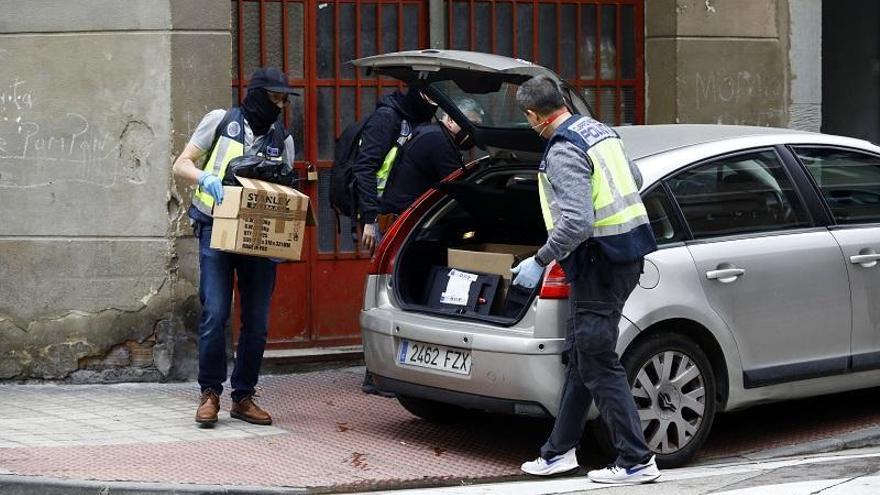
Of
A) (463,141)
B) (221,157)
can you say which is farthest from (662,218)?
(221,157)

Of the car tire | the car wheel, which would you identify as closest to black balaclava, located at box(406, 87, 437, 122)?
the car wheel

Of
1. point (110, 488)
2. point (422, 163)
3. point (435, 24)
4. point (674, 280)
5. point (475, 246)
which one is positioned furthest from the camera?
point (435, 24)

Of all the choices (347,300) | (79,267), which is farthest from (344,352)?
(79,267)

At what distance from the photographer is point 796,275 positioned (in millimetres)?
7914

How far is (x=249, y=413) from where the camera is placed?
8484 mm

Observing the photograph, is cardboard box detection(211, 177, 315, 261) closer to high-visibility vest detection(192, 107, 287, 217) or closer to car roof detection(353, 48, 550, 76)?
high-visibility vest detection(192, 107, 287, 217)

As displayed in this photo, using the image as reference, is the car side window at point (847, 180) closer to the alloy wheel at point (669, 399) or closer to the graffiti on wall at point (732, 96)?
the alloy wheel at point (669, 399)

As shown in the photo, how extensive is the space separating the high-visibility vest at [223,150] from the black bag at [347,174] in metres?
1.13

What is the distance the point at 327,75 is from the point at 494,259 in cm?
303

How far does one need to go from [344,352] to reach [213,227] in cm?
247

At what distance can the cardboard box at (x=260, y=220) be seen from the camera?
25.9 ft

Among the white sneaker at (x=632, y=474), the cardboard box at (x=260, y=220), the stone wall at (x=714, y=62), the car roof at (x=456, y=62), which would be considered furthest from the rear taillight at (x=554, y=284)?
the stone wall at (x=714, y=62)

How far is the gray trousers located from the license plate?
577 millimetres

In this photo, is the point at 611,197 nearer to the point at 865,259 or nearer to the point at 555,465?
the point at 555,465
